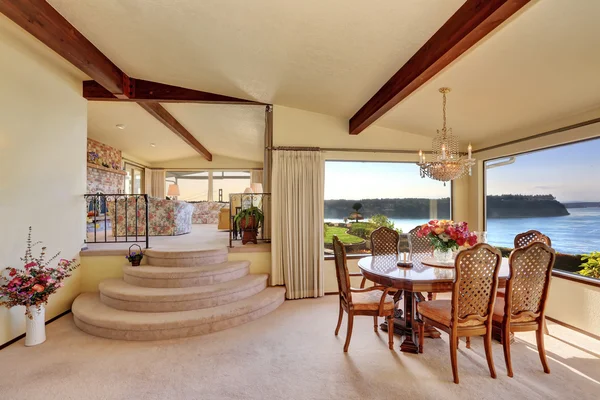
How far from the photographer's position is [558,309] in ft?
11.7

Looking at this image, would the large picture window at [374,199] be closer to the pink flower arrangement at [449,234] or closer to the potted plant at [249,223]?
the potted plant at [249,223]

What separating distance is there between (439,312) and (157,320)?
285cm

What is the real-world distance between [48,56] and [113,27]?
49.8 inches

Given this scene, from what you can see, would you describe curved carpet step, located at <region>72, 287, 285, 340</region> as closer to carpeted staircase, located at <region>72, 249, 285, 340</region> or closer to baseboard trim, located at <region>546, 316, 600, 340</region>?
carpeted staircase, located at <region>72, 249, 285, 340</region>

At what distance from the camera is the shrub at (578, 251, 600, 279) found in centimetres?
328

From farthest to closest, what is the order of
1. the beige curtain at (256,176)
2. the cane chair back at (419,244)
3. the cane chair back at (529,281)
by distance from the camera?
the beige curtain at (256,176) < the cane chair back at (419,244) < the cane chair back at (529,281)

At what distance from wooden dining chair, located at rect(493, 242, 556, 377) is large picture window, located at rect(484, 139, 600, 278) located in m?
1.43

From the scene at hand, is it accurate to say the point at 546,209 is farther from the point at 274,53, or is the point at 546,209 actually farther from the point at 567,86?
the point at 274,53

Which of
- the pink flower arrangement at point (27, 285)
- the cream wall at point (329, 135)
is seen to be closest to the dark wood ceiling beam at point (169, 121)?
the cream wall at point (329, 135)

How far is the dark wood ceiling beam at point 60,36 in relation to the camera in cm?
246

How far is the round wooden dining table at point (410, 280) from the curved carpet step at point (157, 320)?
162 centimetres

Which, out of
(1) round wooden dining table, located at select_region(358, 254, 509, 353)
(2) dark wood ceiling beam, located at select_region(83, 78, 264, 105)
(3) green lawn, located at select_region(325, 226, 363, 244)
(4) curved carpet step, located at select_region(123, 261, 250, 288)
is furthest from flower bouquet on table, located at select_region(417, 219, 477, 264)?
(2) dark wood ceiling beam, located at select_region(83, 78, 264, 105)

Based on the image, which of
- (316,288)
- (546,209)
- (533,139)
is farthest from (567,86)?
(316,288)

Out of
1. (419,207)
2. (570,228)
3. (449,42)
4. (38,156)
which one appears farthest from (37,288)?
(570,228)
